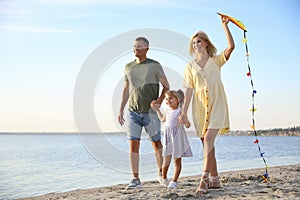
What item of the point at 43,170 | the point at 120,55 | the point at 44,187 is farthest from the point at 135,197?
the point at 43,170

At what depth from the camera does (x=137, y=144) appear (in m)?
4.39

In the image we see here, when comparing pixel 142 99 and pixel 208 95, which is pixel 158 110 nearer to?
pixel 142 99

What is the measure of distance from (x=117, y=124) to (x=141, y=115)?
0.29 metres

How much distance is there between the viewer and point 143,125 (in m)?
4.36

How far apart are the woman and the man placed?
0.44m

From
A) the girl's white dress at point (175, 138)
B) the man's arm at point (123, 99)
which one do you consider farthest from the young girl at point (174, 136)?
the man's arm at point (123, 99)

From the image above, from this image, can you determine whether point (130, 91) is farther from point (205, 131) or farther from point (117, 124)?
point (205, 131)

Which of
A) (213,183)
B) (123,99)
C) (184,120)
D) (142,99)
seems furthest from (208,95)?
(123,99)

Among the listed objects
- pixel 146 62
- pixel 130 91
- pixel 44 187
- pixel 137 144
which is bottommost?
pixel 44 187

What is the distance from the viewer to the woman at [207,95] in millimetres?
3793

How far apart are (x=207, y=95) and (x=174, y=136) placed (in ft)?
2.03

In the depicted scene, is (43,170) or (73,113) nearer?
(73,113)

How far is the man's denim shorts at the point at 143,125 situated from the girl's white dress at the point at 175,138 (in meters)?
0.16

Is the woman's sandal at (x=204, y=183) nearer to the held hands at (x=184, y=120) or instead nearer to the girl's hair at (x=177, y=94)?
the held hands at (x=184, y=120)
